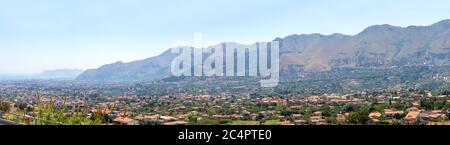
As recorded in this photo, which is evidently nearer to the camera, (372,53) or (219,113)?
(219,113)

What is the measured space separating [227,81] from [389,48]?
9284cm

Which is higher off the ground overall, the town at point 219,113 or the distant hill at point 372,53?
the distant hill at point 372,53

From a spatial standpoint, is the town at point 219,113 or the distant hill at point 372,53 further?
the distant hill at point 372,53

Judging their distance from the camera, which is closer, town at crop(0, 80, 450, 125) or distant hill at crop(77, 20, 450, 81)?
town at crop(0, 80, 450, 125)

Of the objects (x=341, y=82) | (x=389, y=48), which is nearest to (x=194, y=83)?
(x=341, y=82)

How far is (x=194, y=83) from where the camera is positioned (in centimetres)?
10012

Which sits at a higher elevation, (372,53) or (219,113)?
(372,53)

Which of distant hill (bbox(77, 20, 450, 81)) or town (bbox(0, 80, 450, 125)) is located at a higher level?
distant hill (bbox(77, 20, 450, 81))
